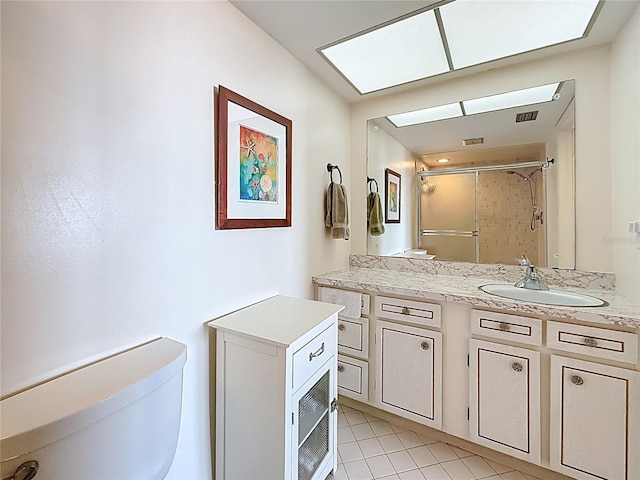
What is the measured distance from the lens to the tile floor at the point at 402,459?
149 centimetres

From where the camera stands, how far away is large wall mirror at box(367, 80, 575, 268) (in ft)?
5.98

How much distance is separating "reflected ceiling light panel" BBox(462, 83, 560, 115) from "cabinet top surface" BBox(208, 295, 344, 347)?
1.70 m

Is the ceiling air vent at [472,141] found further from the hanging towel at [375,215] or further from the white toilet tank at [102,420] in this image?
the white toilet tank at [102,420]

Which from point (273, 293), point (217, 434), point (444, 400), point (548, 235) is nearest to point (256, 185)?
point (273, 293)

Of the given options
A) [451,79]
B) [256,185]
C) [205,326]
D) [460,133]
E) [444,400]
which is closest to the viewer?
[205,326]

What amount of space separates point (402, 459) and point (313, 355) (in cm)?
92

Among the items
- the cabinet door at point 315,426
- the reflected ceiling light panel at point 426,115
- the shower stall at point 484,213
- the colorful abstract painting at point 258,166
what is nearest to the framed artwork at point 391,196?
the shower stall at point 484,213

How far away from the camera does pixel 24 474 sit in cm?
63

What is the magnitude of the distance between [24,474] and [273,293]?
1.13m

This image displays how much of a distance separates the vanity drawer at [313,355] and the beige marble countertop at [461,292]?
540 mm

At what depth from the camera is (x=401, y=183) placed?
238 centimetres

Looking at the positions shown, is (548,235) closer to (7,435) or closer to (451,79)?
(451,79)

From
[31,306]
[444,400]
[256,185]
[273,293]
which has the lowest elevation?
[444,400]

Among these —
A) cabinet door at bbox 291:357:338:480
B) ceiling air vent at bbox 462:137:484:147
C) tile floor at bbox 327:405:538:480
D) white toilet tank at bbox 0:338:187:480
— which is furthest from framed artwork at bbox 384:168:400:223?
white toilet tank at bbox 0:338:187:480
